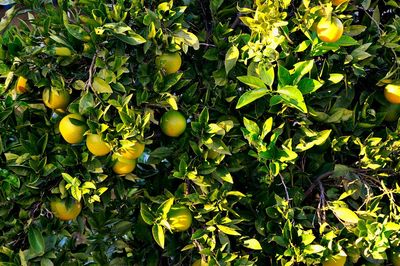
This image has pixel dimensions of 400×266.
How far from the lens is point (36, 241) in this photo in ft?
3.92

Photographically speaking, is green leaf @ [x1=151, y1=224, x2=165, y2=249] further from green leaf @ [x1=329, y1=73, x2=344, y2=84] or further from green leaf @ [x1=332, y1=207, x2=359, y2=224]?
green leaf @ [x1=329, y1=73, x2=344, y2=84]

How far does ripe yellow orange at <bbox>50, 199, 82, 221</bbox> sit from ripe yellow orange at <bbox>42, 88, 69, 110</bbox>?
0.72 feet

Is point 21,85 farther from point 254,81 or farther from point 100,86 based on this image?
point 254,81

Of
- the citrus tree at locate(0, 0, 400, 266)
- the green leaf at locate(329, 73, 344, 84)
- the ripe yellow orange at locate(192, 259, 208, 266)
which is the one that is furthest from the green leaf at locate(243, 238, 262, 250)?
the green leaf at locate(329, 73, 344, 84)

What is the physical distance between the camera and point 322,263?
132 centimetres

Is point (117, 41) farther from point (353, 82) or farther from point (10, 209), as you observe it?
point (353, 82)

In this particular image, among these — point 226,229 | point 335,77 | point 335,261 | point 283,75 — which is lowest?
point 335,261

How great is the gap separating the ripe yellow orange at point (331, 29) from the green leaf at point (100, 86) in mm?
507

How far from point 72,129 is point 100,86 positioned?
115 mm

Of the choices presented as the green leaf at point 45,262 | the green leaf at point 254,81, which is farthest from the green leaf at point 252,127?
the green leaf at point 45,262

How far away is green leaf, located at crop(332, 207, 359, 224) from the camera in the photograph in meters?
1.31

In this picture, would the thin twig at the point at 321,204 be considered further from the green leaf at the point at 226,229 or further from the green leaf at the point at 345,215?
the green leaf at the point at 226,229

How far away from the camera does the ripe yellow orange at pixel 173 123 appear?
4.15 ft

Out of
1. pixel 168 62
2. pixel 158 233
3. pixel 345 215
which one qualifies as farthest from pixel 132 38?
pixel 345 215
